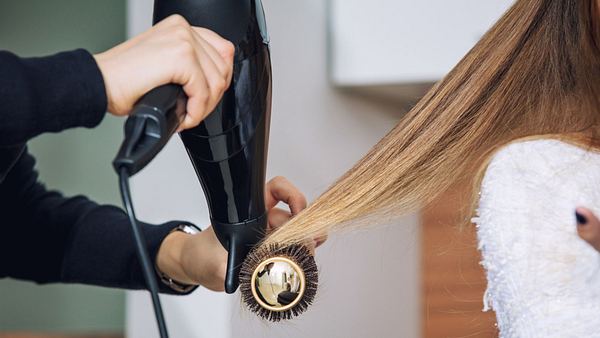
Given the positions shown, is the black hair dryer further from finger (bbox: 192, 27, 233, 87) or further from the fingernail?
the fingernail

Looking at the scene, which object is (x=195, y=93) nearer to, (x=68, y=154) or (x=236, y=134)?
(x=236, y=134)

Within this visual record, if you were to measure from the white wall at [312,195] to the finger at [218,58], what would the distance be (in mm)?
630

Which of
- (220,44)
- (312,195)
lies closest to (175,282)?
(220,44)

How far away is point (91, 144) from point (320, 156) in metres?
0.42

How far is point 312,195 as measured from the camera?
1513mm

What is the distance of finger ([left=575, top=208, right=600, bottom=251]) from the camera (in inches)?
31.2

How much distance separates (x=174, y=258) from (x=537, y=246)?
387 millimetres

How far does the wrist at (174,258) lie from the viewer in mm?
988

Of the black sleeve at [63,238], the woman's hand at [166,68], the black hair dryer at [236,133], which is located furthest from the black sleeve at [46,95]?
the black sleeve at [63,238]

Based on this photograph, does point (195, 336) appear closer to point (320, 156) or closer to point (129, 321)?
point (129, 321)

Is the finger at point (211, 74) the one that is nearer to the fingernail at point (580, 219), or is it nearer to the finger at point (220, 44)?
the finger at point (220, 44)

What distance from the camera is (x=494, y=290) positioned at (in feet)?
2.75

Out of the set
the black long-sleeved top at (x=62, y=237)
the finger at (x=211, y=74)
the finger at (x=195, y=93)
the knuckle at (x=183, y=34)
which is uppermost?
the knuckle at (x=183, y=34)

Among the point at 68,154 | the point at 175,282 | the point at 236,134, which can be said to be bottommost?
the point at 175,282
